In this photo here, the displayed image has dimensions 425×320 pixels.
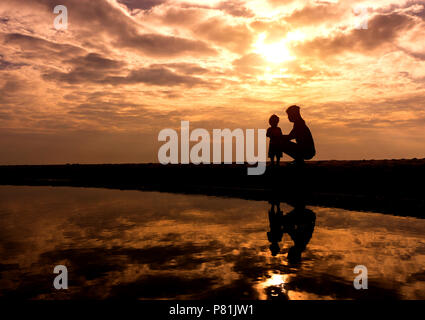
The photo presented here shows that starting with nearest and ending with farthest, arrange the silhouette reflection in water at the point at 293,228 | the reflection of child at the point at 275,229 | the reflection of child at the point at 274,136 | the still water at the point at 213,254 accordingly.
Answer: the still water at the point at 213,254
the silhouette reflection in water at the point at 293,228
the reflection of child at the point at 275,229
the reflection of child at the point at 274,136

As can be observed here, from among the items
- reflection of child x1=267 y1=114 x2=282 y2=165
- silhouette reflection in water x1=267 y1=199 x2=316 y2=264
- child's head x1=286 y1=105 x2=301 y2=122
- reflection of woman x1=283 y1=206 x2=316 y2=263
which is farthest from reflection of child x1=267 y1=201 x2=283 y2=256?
reflection of child x1=267 y1=114 x2=282 y2=165

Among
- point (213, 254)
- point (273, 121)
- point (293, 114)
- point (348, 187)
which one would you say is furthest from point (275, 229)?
point (348, 187)

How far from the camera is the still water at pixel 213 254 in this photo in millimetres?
3691

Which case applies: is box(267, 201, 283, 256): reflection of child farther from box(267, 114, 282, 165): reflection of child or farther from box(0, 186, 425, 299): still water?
box(267, 114, 282, 165): reflection of child

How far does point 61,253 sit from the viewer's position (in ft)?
16.8

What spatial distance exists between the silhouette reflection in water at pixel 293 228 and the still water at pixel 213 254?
0.06 ft

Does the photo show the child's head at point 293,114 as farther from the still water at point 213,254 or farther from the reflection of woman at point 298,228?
the still water at point 213,254

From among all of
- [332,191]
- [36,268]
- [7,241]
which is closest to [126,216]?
[7,241]

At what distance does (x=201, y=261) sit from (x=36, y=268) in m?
1.89

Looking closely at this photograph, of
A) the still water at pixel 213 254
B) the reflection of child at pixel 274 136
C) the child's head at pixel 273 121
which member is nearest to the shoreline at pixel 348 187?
the reflection of child at pixel 274 136

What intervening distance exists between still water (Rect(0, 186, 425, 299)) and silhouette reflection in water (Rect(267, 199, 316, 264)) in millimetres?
18

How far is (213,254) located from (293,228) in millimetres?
2156

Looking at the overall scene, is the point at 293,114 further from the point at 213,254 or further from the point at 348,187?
the point at 213,254
